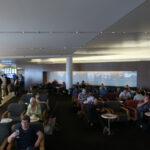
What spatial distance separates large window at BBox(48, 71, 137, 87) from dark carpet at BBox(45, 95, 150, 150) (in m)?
6.96

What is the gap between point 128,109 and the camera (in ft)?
21.3

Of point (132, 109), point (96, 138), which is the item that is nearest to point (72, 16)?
point (96, 138)

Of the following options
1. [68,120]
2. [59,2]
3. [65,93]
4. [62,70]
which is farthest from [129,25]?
[62,70]

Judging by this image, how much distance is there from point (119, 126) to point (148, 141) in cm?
139

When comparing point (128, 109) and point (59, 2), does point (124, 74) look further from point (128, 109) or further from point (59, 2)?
point (59, 2)

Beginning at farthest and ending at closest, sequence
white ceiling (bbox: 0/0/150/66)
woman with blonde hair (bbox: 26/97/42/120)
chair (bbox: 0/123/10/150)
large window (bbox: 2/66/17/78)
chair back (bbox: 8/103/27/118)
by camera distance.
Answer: large window (bbox: 2/66/17/78)
chair back (bbox: 8/103/27/118)
woman with blonde hair (bbox: 26/97/42/120)
chair (bbox: 0/123/10/150)
white ceiling (bbox: 0/0/150/66)

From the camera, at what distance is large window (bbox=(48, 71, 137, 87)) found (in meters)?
12.5

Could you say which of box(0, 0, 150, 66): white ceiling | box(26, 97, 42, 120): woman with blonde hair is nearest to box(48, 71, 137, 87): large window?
box(0, 0, 150, 66): white ceiling

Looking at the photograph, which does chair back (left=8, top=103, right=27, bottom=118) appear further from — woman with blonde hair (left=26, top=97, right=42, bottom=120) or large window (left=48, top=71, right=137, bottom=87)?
large window (left=48, top=71, right=137, bottom=87)

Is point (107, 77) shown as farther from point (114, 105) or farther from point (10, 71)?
point (10, 71)

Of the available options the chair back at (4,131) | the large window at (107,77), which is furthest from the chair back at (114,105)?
the large window at (107,77)

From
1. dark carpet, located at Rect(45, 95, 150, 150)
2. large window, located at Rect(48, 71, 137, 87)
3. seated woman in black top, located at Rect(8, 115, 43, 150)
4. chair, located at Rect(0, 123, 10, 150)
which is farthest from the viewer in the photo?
large window, located at Rect(48, 71, 137, 87)

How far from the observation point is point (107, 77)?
45.3ft

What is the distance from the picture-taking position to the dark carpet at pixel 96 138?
438 centimetres
